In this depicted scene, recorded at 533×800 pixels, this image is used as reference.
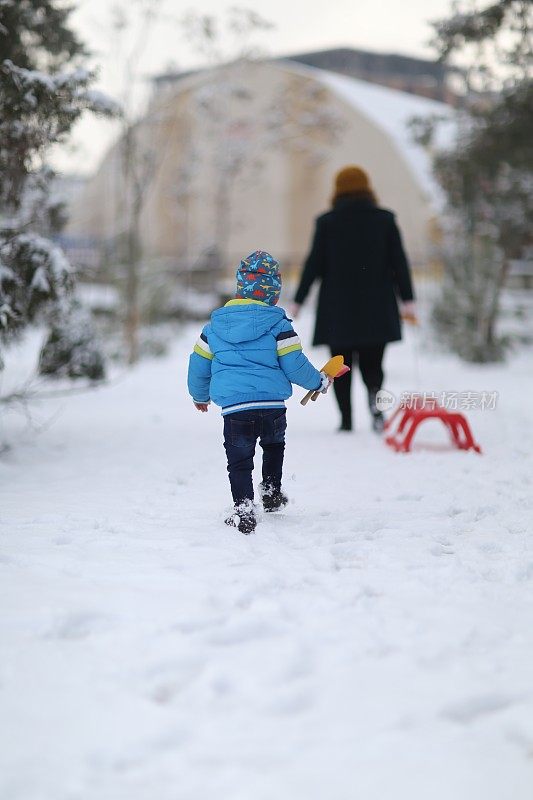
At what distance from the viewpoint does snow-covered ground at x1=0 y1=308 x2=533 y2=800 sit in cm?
225

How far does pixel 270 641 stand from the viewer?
2.92 m

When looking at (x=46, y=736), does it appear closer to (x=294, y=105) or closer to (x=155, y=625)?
(x=155, y=625)

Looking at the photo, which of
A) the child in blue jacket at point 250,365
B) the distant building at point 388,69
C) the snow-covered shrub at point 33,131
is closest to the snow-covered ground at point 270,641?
the child in blue jacket at point 250,365

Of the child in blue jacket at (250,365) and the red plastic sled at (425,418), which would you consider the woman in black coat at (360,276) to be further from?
the child in blue jacket at (250,365)

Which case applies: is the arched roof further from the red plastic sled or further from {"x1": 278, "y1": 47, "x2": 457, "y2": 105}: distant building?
the red plastic sled

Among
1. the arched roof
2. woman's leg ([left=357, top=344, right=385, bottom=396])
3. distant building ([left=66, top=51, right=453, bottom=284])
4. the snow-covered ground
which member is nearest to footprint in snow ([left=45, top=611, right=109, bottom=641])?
the snow-covered ground

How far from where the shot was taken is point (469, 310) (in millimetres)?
14180

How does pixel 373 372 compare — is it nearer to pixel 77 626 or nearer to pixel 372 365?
pixel 372 365

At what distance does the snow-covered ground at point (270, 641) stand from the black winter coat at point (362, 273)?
1624 millimetres

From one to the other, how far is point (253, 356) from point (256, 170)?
983 inches

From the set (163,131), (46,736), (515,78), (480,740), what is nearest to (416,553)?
(480,740)

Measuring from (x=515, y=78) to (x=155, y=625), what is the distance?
11651mm

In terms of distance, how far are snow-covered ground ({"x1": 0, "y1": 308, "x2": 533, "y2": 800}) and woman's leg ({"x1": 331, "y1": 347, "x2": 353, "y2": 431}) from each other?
57.0 inches

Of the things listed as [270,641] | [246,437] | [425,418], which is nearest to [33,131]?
[246,437]
